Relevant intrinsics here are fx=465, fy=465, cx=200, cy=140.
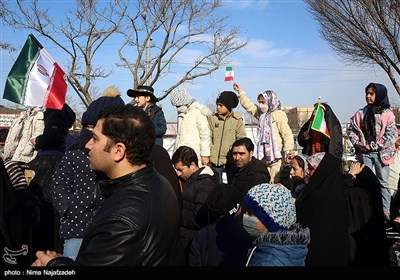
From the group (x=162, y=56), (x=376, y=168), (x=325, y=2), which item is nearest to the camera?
(x=376, y=168)

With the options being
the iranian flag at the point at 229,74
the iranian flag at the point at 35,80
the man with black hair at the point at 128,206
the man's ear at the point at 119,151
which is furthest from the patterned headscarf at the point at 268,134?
the man's ear at the point at 119,151

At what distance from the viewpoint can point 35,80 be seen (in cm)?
516

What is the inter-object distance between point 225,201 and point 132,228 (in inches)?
67.7

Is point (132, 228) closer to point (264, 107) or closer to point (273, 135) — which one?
point (273, 135)

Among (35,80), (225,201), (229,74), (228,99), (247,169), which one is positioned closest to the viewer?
(225,201)

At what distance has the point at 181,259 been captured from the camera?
2.41m

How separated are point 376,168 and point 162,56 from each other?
13.1m

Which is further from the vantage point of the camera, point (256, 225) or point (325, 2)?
point (325, 2)

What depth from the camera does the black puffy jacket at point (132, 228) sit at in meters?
2.02

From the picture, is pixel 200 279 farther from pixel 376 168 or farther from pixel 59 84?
pixel 376 168

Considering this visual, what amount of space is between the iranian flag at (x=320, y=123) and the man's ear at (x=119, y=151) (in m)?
4.78

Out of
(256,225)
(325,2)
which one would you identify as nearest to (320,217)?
(256,225)

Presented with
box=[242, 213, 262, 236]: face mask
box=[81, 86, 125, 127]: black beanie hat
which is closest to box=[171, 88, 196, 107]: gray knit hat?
box=[81, 86, 125, 127]: black beanie hat

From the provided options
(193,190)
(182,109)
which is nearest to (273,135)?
(182,109)
